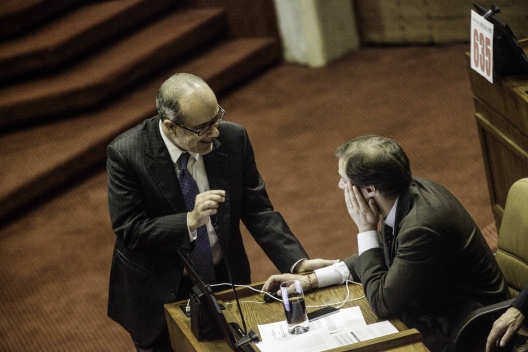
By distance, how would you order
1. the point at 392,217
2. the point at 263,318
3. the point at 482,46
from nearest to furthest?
the point at 392,217 → the point at 263,318 → the point at 482,46

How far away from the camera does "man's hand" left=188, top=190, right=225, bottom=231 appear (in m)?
2.96

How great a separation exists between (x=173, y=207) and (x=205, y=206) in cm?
32

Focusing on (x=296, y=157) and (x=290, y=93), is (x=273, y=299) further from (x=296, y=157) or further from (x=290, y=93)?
(x=290, y=93)

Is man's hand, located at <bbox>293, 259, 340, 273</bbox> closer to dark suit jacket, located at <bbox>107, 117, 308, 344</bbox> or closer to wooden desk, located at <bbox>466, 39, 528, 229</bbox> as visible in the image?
dark suit jacket, located at <bbox>107, 117, 308, 344</bbox>

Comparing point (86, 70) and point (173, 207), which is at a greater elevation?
point (173, 207)

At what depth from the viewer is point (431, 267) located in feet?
9.38

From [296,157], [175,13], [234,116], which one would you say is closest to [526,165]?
[296,157]

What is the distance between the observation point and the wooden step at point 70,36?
260 inches

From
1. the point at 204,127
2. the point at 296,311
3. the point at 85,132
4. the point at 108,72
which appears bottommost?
the point at 85,132

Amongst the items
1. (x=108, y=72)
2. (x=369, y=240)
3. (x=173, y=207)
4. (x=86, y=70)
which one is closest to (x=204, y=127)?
(x=173, y=207)

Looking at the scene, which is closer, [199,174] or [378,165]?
[378,165]

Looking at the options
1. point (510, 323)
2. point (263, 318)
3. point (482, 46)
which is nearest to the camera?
point (510, 323)

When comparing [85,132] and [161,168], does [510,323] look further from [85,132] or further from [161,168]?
[85,132]

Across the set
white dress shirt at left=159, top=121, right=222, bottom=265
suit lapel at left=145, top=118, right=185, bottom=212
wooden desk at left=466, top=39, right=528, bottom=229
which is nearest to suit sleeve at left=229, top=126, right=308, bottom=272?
white dress shirt at left=159, top=121, right=222, bottom=265
